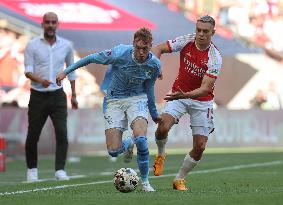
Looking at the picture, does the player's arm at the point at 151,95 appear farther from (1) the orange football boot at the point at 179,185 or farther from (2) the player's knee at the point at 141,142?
(1) the orange football boot at the point at 179,185

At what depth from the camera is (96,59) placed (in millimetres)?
11742

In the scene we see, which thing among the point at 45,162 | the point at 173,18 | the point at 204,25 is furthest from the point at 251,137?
the point at 204,25

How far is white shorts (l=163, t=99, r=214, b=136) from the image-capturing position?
12.6 meters

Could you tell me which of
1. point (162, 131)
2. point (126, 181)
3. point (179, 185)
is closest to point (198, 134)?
point (162, 131)

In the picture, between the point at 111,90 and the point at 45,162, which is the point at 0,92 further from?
the point at 111,90

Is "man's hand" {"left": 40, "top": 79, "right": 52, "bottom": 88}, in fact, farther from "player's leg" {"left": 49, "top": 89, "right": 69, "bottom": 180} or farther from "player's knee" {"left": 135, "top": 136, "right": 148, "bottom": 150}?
"player's knee" {"left": 135, "top": 136, "right": 148, "bottom": 150}

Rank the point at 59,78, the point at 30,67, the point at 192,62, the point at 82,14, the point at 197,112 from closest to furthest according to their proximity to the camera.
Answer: the point at 59,78 < the point at 192,62 < the point at 197,112 < the point at 30,67 < the point at 82,14

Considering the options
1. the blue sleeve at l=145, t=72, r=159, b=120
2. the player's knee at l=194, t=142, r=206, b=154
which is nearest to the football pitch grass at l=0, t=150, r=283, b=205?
the player's knee at l=194, t=142, r=206, b=154

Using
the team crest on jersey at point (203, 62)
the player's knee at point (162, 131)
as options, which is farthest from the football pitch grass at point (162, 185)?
the team crest on jersey at point (203, 62)

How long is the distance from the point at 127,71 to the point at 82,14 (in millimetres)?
13939

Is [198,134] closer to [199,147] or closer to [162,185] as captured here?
[199,147]

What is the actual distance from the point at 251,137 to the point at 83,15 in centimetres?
579

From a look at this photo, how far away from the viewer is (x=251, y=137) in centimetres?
2830

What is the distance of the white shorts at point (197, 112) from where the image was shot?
12609 millimetres
